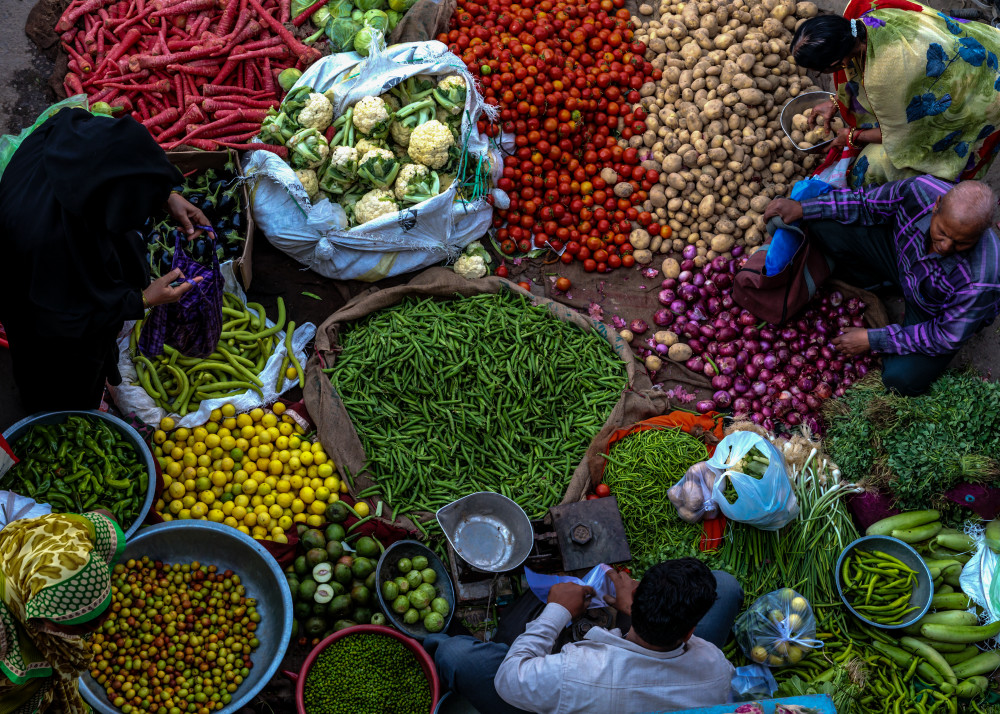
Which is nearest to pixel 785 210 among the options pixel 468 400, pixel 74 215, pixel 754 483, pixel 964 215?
pixel 964 215

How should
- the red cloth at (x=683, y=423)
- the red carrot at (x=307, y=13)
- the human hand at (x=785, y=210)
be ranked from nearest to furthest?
1. the red cloth at (x=683, y=423)
2. the human hand at (x=785, y=210)
3. the red carrot at (x=307, y=13)

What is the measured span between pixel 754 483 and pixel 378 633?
183 cm

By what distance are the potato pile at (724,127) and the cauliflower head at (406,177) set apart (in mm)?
1507

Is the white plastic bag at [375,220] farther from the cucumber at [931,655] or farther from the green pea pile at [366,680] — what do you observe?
the cucumber at [931,655]

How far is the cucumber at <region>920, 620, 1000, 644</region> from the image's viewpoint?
3.47 m

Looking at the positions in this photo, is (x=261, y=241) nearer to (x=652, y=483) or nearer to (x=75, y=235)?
(x=75, y=235)

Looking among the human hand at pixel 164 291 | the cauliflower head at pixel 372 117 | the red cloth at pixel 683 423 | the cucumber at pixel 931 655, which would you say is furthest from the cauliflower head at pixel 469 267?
the cucumber at pixel 931 655

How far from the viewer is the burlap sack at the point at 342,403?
152 inches

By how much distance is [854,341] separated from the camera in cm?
421

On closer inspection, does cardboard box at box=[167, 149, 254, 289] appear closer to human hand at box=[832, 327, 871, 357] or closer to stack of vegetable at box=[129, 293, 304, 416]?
stack of vegetable at box=[129, 293, 304, 416]

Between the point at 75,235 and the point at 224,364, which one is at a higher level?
the point at 75,235

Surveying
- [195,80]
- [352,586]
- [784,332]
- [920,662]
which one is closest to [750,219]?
[784,332]

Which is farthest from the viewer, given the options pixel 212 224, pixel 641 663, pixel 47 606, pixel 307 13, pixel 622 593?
pixel 307 13

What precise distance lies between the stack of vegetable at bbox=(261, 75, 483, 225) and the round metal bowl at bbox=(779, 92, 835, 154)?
198 centimetres
